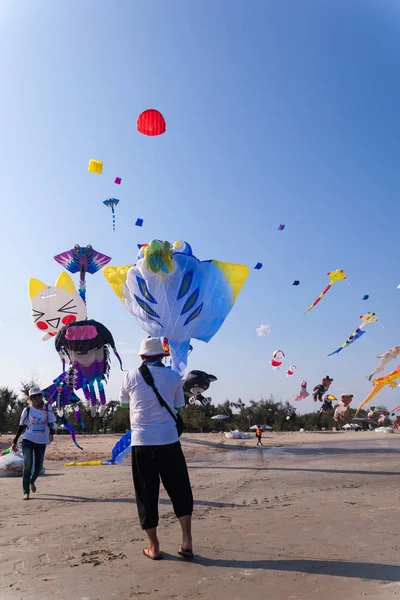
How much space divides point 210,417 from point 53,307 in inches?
1067

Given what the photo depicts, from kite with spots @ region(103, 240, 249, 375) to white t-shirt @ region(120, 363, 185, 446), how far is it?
845cm

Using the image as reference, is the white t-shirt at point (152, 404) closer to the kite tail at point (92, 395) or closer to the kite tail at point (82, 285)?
the kite tail at point (92, 395)

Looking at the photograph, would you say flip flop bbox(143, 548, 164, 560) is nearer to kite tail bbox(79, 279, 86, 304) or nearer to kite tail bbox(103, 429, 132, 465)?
kite tail bbox(103, 429, 132, 465)

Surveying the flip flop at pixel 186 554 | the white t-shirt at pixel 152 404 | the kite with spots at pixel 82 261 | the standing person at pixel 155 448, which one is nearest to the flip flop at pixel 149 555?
the standing person at pixel 155 448

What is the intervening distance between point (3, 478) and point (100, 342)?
290 inches

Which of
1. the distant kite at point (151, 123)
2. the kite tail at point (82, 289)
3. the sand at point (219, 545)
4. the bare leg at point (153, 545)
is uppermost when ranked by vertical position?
the distant kite at point (151, 123)

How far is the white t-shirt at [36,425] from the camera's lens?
654 cm

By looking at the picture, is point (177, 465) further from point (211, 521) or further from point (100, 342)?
point (100, 342)

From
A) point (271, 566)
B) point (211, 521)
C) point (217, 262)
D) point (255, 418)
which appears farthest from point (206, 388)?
point (255, 418)

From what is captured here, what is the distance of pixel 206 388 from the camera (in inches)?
749

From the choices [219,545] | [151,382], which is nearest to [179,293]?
[151,382]

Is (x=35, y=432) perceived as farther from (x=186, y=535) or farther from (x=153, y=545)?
(x=186, y=535)

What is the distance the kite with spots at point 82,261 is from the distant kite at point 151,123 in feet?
25.9

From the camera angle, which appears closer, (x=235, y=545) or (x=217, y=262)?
(x=235, y=545)
